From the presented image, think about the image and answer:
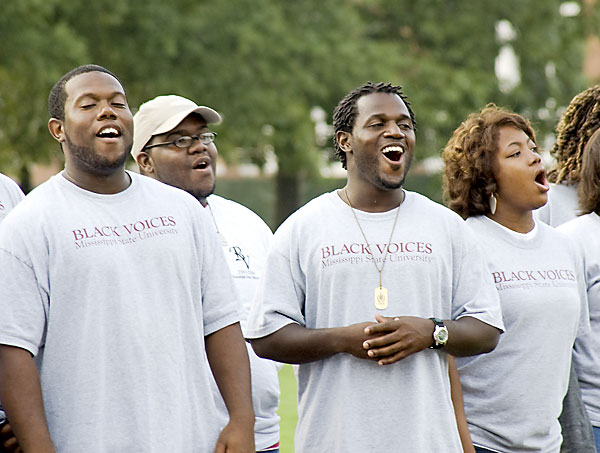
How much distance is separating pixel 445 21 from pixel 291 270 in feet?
62.8

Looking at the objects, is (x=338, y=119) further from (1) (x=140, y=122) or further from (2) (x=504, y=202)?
(1) (x=140, y=122)

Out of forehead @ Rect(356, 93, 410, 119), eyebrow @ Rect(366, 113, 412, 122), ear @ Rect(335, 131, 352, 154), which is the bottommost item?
ear @ Rect(335, 131, 352, 154)

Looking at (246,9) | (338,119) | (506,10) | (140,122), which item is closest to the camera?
(338,119)

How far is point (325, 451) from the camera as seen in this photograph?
3668 millimetres

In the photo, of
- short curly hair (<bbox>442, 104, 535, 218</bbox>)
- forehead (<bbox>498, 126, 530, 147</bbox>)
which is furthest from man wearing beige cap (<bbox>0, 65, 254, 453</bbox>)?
forehead (<bbox>498, 126, 530, 147</bbox>)

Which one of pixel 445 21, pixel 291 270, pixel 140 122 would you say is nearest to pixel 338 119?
pixel 291 270

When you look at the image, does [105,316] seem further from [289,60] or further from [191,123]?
[289,60]

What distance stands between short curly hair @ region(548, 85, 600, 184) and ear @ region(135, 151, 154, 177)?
6.71 feet

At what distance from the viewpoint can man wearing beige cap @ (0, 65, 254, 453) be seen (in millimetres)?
3264

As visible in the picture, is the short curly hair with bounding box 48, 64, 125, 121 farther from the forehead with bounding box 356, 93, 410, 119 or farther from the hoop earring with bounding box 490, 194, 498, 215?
the hoop earring with bounding box 490, 194, 498, 215

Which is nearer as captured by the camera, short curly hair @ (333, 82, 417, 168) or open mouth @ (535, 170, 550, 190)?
short curly hair @ (333, 82, 417, 168)

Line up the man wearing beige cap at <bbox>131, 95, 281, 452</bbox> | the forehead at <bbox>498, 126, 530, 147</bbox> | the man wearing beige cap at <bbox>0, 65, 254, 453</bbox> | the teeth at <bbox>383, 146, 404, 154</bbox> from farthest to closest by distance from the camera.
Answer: the man wearing beige cap at <bbox>131, 95, 281, 452</bbox> < the forehead at <bbox>498, 126, 530, 147</bbox> < the teeth at <bbox>383, 146, 404, 154</bbox> < the man wearing beige cap at <bbox>0, 65, 254, 453</bbox>

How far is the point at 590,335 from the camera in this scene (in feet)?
14.6

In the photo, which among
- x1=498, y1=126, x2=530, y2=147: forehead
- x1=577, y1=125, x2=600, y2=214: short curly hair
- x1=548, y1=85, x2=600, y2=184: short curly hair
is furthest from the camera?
x1=548, y1=85, x2=600, y2=184: short curly hair
